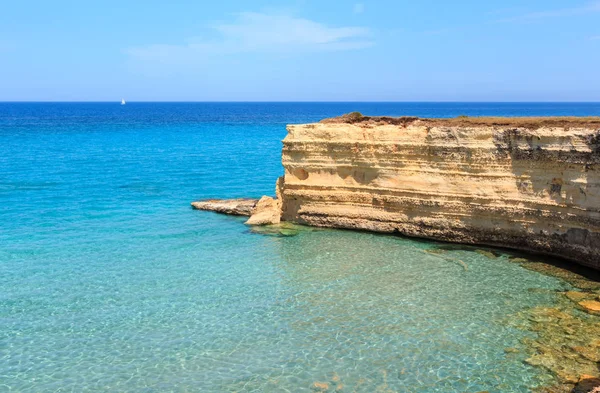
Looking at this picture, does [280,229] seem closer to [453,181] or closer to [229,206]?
[229,206]

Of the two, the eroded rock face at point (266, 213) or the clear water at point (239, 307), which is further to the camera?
the eroded rock face at point (266, 213)

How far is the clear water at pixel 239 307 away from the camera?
35.1 feet

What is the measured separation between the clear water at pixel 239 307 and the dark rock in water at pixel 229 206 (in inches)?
25.5

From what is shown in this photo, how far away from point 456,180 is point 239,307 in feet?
28.8

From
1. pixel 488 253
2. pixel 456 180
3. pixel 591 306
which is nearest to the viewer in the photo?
pixel 591 306

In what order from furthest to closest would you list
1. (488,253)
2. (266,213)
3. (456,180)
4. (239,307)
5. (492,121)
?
(266,213)
(456,180)
(492,121)
(488,253)
(239,307)

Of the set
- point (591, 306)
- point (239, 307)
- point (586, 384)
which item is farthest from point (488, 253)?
point (239, 307)

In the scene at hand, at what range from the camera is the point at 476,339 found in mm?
12039

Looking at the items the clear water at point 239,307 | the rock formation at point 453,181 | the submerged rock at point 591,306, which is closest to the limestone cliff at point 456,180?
the rock formation at point 453,181

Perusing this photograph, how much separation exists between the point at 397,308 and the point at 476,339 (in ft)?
7.13

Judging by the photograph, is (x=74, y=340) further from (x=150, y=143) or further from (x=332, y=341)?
(x=150, y=143)

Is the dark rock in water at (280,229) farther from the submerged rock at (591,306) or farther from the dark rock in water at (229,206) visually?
the submerged rock at (591,306)

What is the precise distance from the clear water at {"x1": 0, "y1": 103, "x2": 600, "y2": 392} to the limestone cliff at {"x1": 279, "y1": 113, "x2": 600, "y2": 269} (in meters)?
1.10

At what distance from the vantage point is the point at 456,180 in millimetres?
18422
